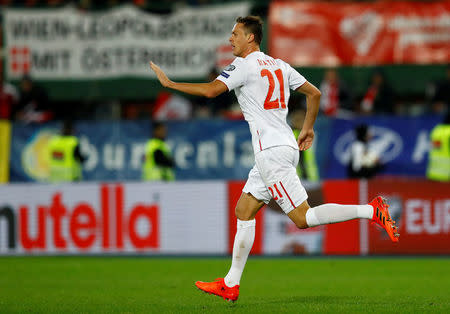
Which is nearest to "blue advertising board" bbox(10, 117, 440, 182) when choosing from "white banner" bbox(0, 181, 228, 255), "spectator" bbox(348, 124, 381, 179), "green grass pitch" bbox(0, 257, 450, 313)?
"spectator" bbox(348, 124, 381, 179)

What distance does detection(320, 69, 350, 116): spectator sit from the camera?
1786 centimetres

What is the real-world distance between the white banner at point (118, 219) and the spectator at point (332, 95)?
13.0 feet

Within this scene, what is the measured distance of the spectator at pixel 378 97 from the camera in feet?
59.8

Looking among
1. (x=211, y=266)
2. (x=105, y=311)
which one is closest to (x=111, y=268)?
(x=211, y=266)

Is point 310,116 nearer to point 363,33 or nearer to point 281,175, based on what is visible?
point 281,175

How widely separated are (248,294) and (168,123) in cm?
910

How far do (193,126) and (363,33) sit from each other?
3.99m

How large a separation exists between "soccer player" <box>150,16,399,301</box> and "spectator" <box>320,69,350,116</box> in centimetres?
1004

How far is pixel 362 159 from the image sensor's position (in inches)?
616

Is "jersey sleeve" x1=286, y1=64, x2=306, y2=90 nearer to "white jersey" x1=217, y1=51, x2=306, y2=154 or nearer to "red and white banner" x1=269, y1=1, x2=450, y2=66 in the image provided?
"white jersey" x1=217, y1=51, x2=306, y2=154

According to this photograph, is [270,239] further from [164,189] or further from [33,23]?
[33,23]

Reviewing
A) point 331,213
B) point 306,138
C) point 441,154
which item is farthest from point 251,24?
point 441,154

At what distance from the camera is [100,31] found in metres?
19.0

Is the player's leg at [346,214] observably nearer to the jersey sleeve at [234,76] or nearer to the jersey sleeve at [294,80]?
the jersey sleeve at [294,80]
